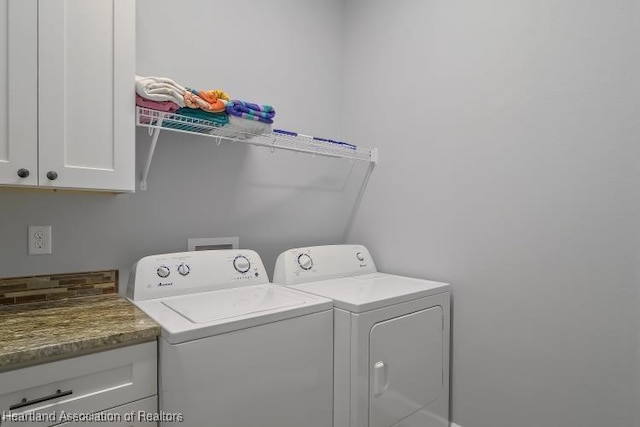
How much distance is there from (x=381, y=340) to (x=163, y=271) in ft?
3.17

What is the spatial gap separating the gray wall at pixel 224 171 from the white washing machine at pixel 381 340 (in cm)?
38

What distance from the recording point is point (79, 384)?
1.04 meters

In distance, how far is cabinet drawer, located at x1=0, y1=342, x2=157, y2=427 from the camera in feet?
3.10

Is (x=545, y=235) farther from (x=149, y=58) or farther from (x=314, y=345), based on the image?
(x=149, y=58)

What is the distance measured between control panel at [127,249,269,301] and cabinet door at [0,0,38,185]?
54 cm

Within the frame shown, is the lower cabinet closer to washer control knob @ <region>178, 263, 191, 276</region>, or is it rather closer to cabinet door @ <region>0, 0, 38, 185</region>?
washer control knob @ <region>178, 263, 191, 276</region>

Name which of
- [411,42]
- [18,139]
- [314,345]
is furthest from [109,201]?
[411,42]

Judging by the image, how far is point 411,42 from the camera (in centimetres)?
210

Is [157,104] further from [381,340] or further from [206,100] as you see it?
[381,340]

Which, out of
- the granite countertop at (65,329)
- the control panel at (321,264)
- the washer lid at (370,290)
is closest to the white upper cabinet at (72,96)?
the granite countertop at (65,329)

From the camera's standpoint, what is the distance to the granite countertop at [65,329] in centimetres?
96

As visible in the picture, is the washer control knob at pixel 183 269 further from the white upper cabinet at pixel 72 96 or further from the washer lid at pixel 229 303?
the white upper cabinet at pixel 72 96

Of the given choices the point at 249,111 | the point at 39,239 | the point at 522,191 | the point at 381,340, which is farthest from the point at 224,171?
the point at 522,191

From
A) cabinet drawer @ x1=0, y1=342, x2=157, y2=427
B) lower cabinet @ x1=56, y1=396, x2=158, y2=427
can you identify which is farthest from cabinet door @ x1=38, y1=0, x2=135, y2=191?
lower cabinet @ x1=56, y1=396, x2=158, y2=427
